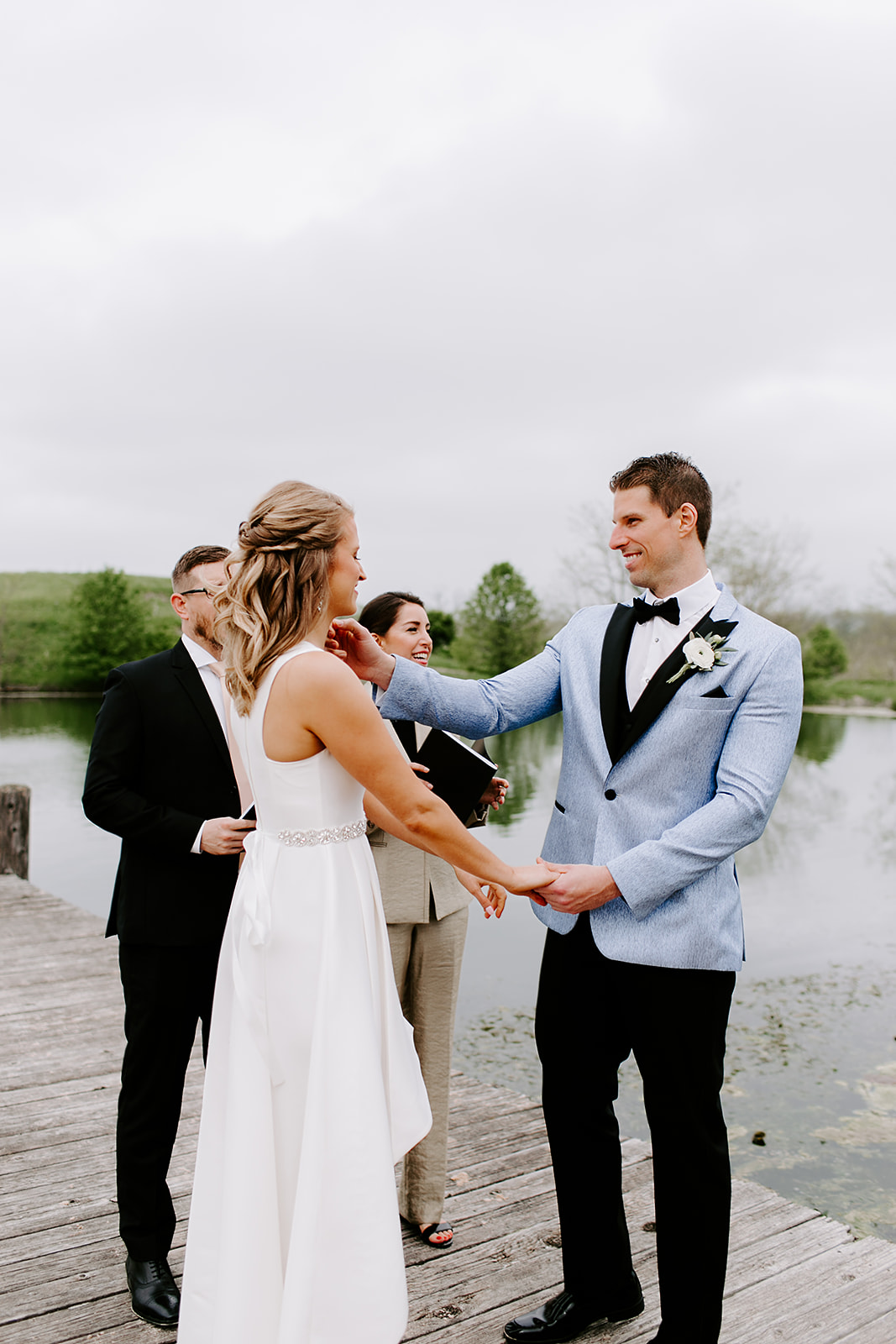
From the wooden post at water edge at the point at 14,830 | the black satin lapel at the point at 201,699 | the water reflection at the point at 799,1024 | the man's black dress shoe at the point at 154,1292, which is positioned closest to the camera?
the man's black dress shoe at the point at 154,1292

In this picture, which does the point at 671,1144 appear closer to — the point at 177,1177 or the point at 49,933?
the point at 177,1177

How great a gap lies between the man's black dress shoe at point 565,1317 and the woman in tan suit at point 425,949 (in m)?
0.57

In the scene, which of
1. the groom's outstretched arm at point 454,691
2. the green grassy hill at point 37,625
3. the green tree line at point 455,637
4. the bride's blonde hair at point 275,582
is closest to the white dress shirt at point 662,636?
the groom's outstretched arm at point 454,691

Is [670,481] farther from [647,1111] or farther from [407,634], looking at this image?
[647,1111]

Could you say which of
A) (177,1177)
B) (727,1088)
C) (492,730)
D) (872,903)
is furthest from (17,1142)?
(872,903)

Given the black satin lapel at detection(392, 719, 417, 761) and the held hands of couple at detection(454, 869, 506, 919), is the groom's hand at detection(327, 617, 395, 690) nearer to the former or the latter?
the black satin lapel at detection(392, 719, 417, 761)

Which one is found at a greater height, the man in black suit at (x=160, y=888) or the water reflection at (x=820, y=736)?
the man in black suit at (x=160, y=888)

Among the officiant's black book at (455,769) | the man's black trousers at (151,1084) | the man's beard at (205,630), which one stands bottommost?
the man's black trousers at (151,1084)

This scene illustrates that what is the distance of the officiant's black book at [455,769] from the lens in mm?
3070

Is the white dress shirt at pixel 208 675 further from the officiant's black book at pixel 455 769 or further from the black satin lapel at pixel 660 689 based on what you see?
the black satin lapel at pixel 660 689

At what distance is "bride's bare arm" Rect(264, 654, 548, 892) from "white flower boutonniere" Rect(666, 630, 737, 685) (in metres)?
0.83

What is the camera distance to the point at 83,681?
2096 inches

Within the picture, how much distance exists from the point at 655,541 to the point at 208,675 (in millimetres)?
1522

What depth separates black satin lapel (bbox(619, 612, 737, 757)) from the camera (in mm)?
2715
